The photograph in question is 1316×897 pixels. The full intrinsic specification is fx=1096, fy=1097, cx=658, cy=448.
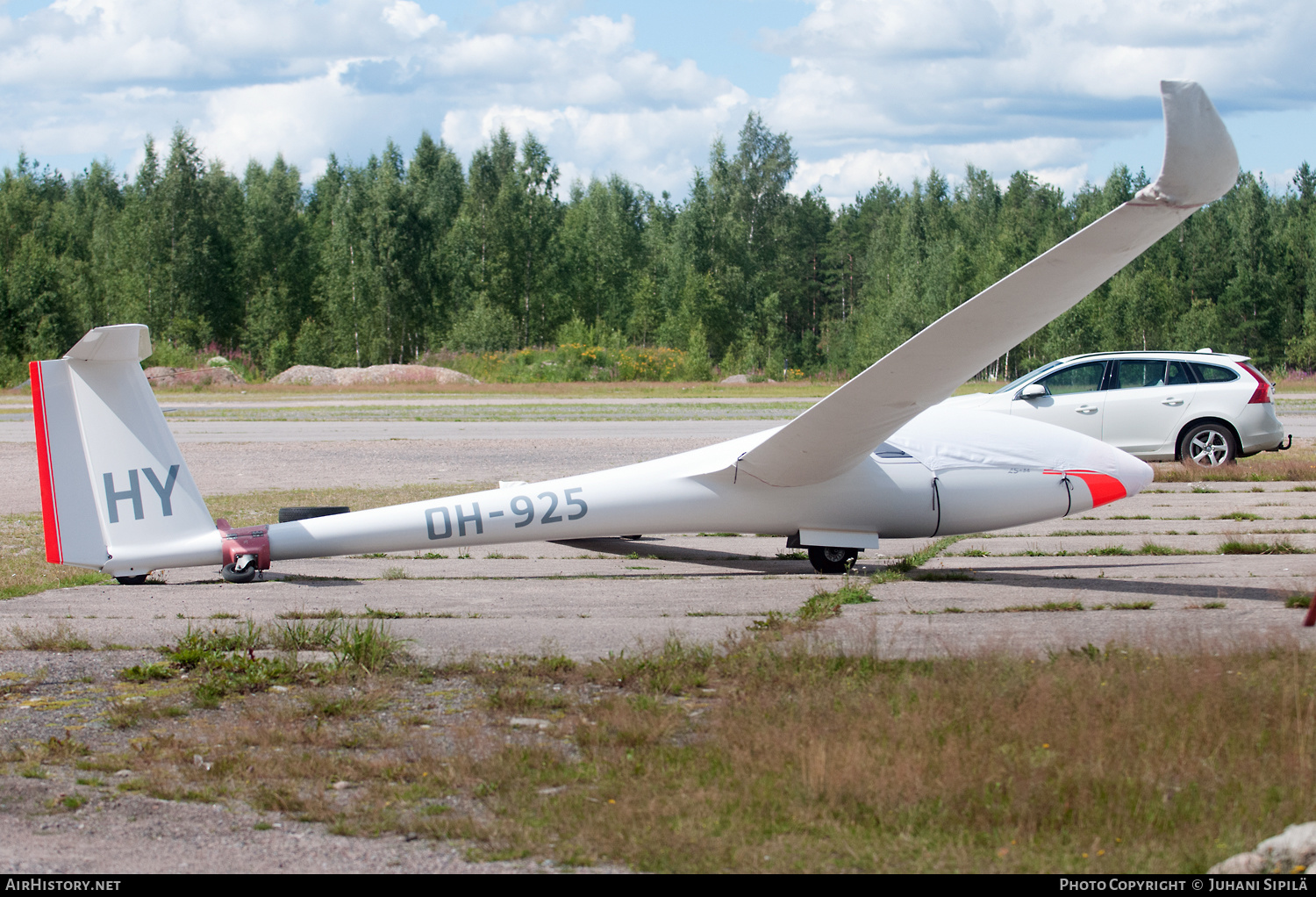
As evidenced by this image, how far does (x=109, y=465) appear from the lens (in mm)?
7805

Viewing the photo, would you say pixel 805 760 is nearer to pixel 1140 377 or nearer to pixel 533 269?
pixel 1140 377

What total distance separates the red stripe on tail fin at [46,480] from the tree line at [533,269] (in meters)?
49.2

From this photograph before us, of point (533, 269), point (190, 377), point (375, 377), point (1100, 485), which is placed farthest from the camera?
point (533, 269)

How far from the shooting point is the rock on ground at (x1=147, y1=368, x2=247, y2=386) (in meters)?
46.5

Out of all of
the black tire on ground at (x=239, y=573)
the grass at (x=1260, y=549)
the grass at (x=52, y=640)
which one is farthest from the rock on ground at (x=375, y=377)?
the grass at (x=52, y=640)

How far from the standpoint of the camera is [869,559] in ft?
32.0

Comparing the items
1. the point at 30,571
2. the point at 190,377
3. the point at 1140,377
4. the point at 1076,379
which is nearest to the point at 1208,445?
the point at 1140,377

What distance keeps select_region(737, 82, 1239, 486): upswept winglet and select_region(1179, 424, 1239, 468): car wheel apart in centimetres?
948

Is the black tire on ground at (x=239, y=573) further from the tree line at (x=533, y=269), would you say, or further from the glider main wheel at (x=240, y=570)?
the tree line at (x=533, y=269)

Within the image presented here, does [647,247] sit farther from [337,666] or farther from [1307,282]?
[337,666]

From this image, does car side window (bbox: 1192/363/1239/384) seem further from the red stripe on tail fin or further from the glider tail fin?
the red stripe on tail fin

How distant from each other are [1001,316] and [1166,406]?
34.1 feet

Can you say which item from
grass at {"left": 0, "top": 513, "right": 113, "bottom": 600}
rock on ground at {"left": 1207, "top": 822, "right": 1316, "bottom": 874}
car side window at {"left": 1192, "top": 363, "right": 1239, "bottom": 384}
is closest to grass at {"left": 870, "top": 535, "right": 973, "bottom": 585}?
rock on ground at {"left": 1207, "top": 822, "right": 1316, "bottom": 874}

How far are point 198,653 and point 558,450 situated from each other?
13169 millimetres
